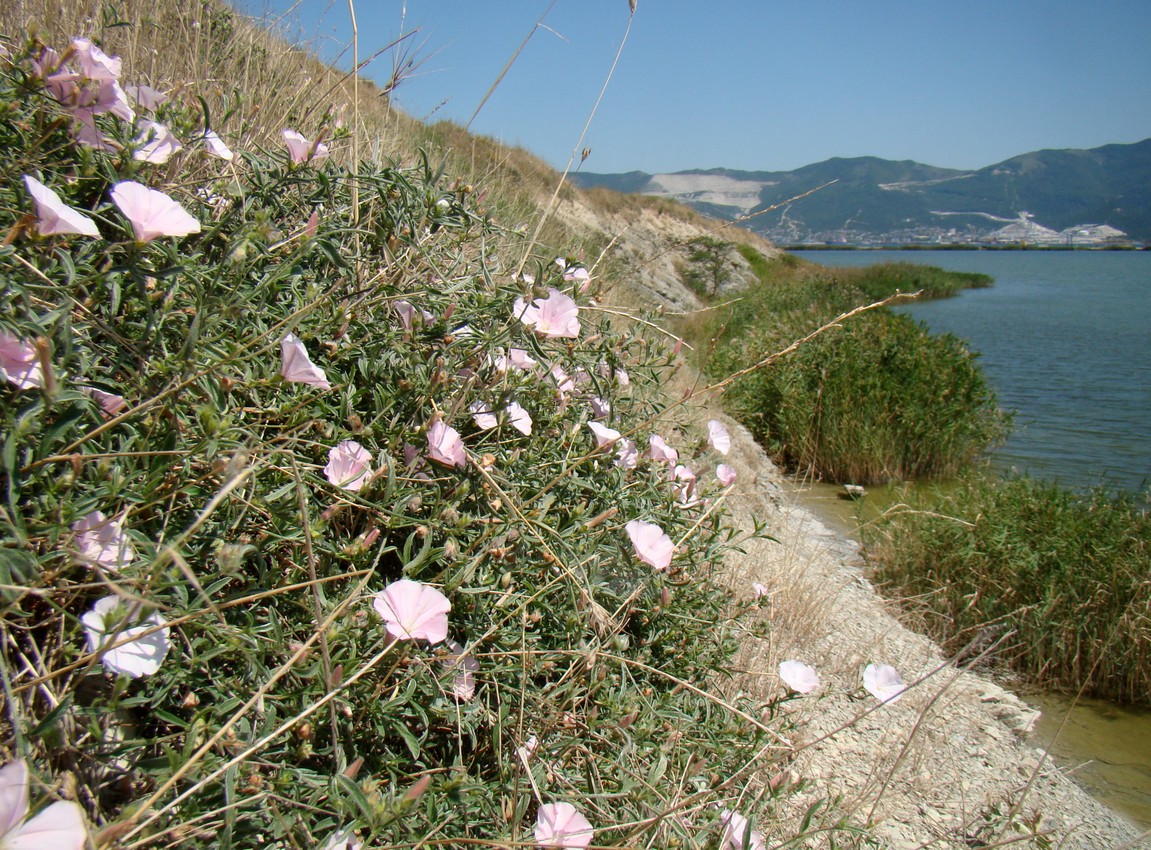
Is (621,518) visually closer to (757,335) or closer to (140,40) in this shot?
(140,40)

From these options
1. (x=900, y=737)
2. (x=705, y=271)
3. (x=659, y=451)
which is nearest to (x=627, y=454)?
(x=659, y=451)

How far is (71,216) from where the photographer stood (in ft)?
3.12

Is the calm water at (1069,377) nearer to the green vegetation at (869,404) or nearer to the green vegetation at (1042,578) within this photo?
the green vegetation at (869,404)

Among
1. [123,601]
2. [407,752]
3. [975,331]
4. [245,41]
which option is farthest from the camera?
[975,331]

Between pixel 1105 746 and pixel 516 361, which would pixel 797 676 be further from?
pixel 1105 746

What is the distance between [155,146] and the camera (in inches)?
49.4

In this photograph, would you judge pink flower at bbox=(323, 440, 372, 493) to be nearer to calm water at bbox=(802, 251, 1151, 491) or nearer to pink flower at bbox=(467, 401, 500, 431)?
pink flower at bbox=(467, 401, 500, 431)

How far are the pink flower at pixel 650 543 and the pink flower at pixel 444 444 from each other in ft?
1.19

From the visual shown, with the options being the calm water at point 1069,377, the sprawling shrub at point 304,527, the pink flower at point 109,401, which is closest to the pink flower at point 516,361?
the sprawling shrub at point 304,527

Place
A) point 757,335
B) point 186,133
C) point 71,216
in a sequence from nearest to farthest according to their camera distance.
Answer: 1. point 71,216
2. point 186,133
3. point 757,335

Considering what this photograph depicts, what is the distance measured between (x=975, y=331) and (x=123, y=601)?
23798mm

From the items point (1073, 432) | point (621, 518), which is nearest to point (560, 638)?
point (621, 518)

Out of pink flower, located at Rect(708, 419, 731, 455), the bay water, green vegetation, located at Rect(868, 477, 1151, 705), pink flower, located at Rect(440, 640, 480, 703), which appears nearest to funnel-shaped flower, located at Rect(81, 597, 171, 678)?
pink flower, located at Rect(440, 640, 480, 703)

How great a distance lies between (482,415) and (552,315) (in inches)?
9.2
